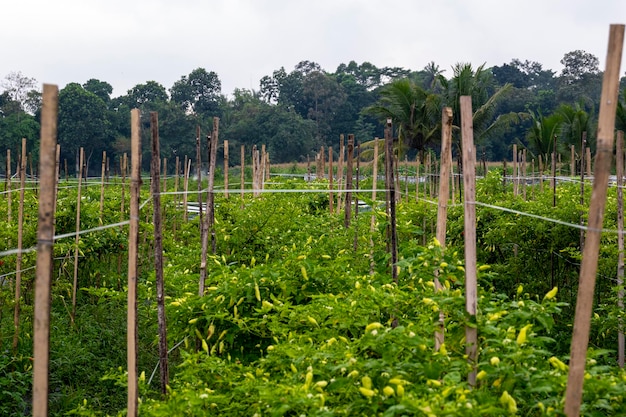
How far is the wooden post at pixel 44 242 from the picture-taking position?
9.24 ft

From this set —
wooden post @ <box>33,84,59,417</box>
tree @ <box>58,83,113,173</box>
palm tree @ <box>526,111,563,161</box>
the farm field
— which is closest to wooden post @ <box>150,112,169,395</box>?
the farm field

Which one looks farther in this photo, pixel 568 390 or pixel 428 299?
pixel 428 299

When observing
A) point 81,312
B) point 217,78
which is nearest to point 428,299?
point 81,312

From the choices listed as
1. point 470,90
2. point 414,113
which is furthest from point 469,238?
point 470,90

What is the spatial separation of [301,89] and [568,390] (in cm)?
4658

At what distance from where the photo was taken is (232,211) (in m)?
8.88

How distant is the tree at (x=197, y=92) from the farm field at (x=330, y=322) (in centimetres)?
3585

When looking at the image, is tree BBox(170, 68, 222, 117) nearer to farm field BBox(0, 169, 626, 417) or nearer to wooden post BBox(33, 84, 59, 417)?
farm field BBox(0, 169, 626, 417)

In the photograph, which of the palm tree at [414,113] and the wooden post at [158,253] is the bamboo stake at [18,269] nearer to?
the wooden post at [158,253]

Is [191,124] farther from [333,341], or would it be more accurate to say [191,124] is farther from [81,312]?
[333,341]

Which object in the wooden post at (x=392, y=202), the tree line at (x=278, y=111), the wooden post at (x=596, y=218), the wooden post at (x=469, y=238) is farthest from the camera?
the tree line at (x=278, y=111)

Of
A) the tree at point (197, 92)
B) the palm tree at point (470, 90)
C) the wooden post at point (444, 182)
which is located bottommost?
the wooden post at point (444, 182)

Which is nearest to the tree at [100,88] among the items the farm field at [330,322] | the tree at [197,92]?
the tree at [197,92]

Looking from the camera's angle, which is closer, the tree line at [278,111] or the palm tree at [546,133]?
the palm tree at [546,133]
